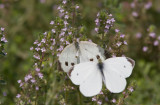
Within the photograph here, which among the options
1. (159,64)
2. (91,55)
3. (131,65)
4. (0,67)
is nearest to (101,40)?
(91,55)

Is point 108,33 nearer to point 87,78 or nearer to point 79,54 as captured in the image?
point 79,54

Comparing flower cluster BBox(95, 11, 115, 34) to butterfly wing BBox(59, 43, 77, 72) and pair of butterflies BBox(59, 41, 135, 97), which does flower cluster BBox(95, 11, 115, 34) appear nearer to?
pair of butterflies BBox(59, 41, 135, 97)

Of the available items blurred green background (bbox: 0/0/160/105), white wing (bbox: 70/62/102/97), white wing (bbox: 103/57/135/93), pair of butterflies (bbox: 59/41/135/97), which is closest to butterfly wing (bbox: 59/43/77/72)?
pair of butterflies (bbox: 59/41/135/97)

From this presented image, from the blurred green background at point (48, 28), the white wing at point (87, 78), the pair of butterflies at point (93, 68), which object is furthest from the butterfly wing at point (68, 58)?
the blurred green background at point (48, 28)

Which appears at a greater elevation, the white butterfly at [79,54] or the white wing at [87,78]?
the white butterfly at [79,54]

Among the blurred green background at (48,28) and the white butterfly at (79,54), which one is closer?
the white butterfly at (79,54)

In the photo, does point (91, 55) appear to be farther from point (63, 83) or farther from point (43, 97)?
point (43, 97)

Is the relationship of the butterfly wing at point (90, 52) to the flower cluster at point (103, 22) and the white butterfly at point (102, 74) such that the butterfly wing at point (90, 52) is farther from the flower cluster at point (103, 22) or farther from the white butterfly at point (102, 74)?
Answer: the flower cluster at point (103, 22)

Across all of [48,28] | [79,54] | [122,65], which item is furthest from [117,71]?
[48,28]
